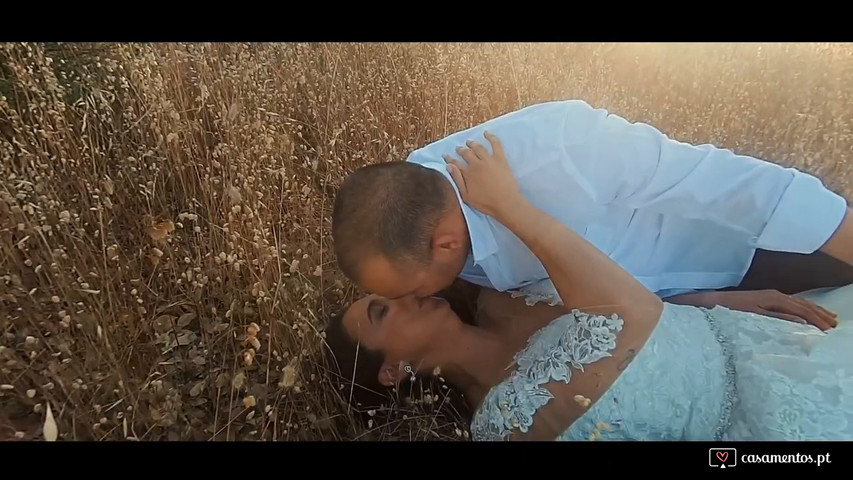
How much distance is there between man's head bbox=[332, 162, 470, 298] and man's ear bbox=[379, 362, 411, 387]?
0.53 ft

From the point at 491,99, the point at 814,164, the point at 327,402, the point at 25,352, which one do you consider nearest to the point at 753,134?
the point at 814,164

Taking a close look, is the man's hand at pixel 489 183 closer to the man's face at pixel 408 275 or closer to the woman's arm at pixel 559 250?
the woman's arm at pixel 559 250

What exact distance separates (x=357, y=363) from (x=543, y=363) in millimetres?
420

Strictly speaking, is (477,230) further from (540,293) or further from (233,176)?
(233,176)

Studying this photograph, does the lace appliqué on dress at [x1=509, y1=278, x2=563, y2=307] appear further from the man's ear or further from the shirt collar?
the man's ear

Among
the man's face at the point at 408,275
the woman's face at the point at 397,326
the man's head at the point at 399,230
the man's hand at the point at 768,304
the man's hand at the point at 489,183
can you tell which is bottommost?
the woman's face at the point at 397,326

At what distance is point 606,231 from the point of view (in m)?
1.60

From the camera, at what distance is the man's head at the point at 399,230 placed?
1.59 metres

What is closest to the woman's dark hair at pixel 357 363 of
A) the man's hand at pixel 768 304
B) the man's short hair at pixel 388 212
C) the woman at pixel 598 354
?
the woman at pixel 598 354

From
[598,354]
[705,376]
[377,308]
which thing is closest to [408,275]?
[377,308]

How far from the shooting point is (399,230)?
1588mm

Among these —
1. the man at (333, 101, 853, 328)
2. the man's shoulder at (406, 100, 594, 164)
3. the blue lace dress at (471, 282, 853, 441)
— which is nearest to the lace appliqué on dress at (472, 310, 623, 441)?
the blue lace dress at (471, 282, 853, 441)

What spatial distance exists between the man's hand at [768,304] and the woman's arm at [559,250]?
104 millimetres
